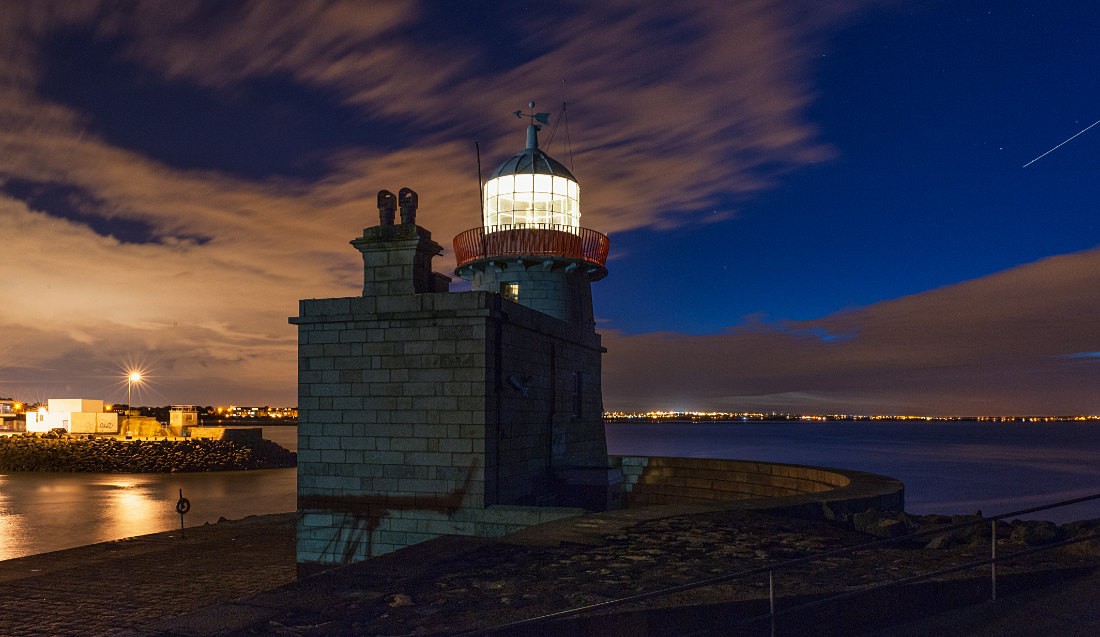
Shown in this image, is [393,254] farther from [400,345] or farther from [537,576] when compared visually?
[537,576]

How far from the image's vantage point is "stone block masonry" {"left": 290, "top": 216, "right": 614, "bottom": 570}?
10.9 meters

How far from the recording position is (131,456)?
5147cm

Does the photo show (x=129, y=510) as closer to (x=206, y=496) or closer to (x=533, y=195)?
(x=206, y=496)

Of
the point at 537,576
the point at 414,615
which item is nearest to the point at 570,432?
the point at 537,576

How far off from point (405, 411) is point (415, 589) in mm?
4589

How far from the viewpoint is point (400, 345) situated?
448 inches

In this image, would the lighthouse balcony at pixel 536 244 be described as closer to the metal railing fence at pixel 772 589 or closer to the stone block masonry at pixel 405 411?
the stone block masonry at pixel 405 411

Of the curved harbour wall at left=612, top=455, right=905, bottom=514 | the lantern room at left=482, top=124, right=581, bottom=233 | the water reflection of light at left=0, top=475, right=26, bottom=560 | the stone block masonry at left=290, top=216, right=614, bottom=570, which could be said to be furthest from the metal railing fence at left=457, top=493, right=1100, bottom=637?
the water reflection of light at left=0, top=475, right=26, bottom=560

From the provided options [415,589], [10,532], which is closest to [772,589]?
[415,589]

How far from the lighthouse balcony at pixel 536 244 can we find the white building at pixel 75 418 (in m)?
55.5

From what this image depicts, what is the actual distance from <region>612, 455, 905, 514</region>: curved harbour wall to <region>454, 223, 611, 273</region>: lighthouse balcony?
4925mm

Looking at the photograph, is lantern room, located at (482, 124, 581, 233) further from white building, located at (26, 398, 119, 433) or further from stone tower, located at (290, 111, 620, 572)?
white building, located at (26, 398, 119, 433)

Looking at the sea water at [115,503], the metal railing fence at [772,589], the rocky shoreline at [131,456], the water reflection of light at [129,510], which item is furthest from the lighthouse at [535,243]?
the rocky shoreline at [131,456]

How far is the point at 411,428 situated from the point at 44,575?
650 centimetres
